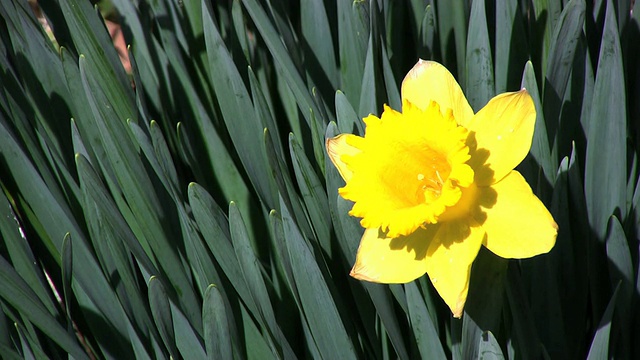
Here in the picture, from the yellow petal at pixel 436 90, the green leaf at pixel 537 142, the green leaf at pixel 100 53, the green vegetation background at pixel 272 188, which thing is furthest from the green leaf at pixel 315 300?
the green leaf at pixel 100 53

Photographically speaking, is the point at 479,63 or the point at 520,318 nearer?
the point at 520,318

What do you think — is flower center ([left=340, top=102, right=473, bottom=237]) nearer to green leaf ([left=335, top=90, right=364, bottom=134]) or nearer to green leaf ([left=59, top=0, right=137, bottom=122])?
green leaf ([left=335, top=90, right=364, bottom=134])

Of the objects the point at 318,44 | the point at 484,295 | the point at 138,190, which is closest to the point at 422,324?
the point at 484,295

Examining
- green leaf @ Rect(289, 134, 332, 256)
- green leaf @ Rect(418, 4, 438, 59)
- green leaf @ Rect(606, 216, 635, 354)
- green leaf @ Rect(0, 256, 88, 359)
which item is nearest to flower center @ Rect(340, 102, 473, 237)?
green leaf @ Rect(289, 134, 332, 256)

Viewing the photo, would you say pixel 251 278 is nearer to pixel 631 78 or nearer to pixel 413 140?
pixel 413 140

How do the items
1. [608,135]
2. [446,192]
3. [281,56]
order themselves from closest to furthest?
1. [446,192]
2. [608,135]
3. [281,56]

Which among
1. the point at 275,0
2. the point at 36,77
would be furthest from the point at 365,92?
the point at 36,77

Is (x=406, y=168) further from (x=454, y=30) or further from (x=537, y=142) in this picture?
(x=454, y=30)
